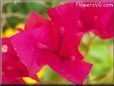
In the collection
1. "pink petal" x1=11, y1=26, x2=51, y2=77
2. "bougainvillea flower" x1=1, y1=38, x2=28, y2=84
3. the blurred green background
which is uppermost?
"pink petal" x1=11, y1=26, x2=51, y2=77

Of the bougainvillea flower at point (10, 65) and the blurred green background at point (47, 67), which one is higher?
the bougainvillea flower at point (10, 65)

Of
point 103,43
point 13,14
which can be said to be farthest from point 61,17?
point 103,43

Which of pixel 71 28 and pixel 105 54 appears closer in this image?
pixel 71 28

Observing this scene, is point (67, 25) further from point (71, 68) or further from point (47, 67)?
point (47, 67)

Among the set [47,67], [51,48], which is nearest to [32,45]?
[51,48]

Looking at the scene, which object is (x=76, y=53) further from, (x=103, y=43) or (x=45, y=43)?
(x=103, y=43)
